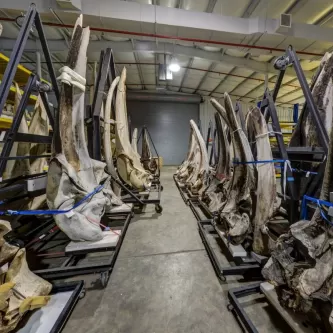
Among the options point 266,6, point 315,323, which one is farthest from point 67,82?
point 266,6

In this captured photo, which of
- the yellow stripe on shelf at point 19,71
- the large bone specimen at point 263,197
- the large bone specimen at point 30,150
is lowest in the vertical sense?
the large bone specimen at point 263,197

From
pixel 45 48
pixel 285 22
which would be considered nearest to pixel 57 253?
pixel 45 48

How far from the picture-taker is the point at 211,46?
425 cm

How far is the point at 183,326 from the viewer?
3.63 ft

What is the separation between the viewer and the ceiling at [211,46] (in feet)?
11.5

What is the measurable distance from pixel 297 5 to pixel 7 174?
18.9ft

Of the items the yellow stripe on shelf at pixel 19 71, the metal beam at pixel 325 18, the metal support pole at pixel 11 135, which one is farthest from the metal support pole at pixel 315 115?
the yellow stripe on shelf at pixel 19 71

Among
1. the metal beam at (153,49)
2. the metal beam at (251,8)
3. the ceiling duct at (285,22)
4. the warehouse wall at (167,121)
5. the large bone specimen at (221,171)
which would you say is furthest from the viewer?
the warehouse wall at (167,121)

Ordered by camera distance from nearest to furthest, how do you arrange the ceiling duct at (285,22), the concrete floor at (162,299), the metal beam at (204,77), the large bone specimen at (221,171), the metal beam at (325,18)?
the concrete floor at (162,299)
the large bone specimen at (221,171)
the ceiling duct at (285,22)
the metal beam at (325,18)
the metal beam at (204,77)

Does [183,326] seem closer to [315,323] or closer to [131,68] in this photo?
[315,323]

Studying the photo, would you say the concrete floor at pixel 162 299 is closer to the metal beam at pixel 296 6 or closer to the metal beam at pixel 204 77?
the metal beam at pixel 296 6

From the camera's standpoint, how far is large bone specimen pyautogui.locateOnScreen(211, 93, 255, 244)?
5.21 feet

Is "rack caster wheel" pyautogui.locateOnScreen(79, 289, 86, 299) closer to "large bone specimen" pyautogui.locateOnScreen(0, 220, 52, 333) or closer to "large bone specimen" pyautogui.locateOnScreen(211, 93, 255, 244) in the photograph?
"large bone specimen" pyautogui.locateOnScreen(0, 220, 52, 333)

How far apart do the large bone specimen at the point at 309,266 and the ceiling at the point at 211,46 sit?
161 inches
